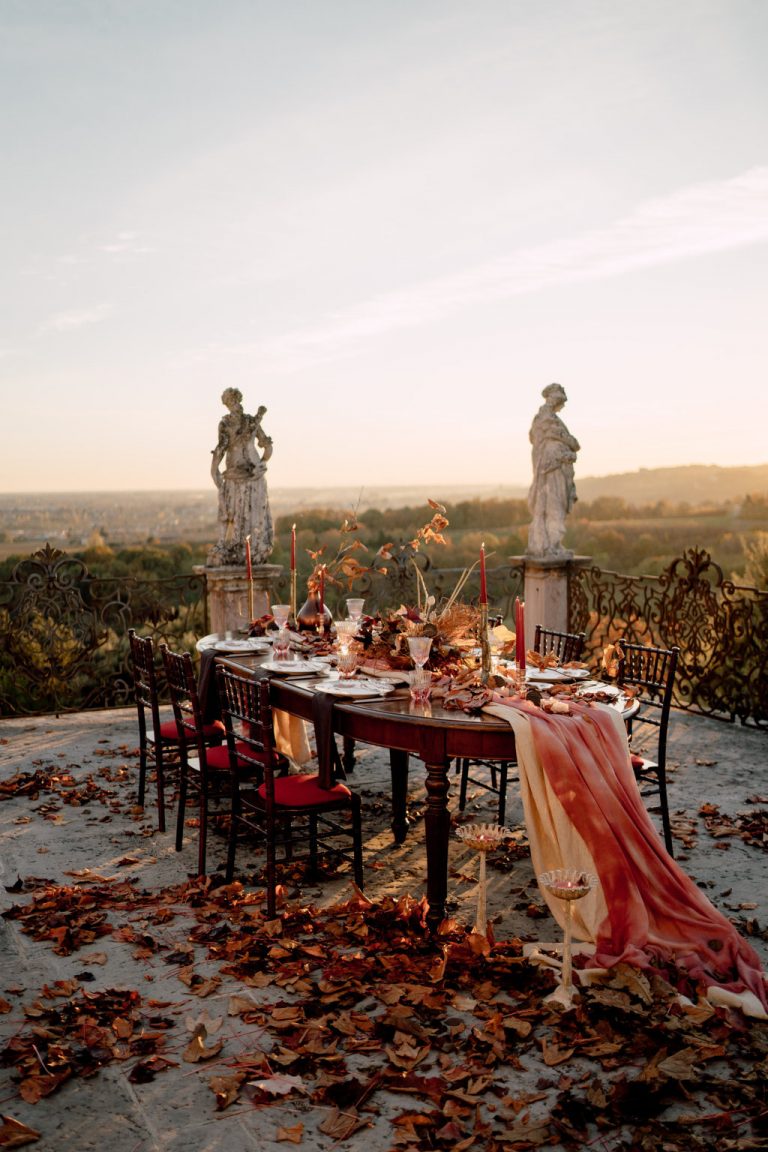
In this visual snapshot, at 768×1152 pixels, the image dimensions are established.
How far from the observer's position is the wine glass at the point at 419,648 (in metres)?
4.13

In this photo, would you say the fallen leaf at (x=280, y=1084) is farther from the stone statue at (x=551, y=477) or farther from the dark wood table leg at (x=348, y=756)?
the stone statue at (x=551, y=477)

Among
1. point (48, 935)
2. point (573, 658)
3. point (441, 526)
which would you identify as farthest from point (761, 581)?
point (48, 935)

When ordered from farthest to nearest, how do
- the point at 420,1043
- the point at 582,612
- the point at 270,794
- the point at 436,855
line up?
1. the point at 582,612
2. the point at 270,794
3. the point at 436,855
4. the point at 420,1043

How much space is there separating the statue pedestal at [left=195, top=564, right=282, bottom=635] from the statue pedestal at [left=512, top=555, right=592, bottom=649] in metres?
2.40

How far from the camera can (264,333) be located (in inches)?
418

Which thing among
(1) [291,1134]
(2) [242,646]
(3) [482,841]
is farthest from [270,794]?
(1) [291,1134]

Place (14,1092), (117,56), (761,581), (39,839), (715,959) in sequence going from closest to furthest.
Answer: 1. (14,1092)
2. (715,959)
3. (39,839)
4. (117,56)
5. (761,581)

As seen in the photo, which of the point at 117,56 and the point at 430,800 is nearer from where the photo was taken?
the point at 430,800

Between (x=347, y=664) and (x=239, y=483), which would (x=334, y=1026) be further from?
(x=239, y=483)

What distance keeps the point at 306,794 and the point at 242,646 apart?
1435 mm

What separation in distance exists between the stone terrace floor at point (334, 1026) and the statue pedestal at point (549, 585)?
4.20 m

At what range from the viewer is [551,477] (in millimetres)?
8906

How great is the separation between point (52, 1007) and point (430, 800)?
5.12 feet

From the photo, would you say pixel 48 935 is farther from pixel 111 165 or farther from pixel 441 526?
pixel 111 165
